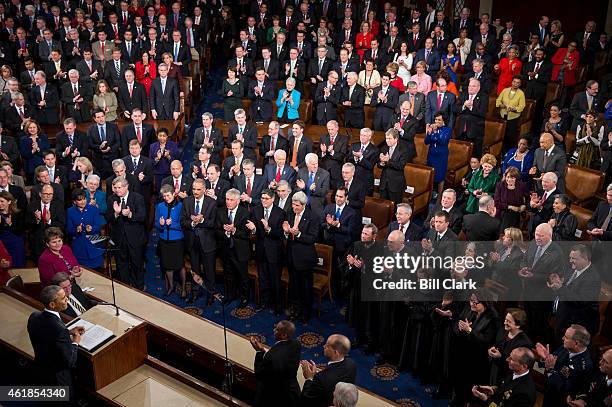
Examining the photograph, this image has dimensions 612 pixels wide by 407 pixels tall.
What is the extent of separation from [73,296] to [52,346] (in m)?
0.98

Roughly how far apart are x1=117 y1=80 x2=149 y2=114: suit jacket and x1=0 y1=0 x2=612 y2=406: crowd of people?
0.02 metres

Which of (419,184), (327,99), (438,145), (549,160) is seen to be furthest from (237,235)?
(549,160)

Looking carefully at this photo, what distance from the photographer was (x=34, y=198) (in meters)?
7.72

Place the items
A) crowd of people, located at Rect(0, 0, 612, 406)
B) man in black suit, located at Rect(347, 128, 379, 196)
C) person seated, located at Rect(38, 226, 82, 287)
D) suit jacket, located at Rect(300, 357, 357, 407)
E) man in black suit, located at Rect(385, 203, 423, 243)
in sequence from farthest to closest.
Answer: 1. man in black suit, located at Rect(347, 128, 379, 196)
2. man in black suit, located at Rect(385, 203, 423, 243)
3. person seated, located at Rect(38, 226, 82, 287)
4. crowd of people, located at Rect(0, 0, 612, 406)
5. suit jacket, located at Rect(300, 357, 357, 407)

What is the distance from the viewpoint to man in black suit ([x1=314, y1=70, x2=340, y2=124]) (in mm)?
10062

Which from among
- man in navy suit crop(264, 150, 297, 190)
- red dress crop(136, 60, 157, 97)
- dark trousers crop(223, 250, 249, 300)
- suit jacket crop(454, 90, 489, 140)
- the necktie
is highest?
red dress crop(136, 60, 157, 97)

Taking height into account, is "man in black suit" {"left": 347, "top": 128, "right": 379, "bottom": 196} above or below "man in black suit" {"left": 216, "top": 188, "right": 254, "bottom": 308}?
above

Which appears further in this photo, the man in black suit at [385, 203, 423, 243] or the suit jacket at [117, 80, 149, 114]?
the suit jacket at [117, 80, 149, 114]

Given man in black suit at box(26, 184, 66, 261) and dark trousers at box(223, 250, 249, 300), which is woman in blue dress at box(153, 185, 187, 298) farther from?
man in black suit at box(26, 184, 66, 261)

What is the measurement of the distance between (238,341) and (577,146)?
18.7 feet

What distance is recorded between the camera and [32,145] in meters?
9.06

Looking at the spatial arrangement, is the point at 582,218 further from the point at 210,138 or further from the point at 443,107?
the point at 210,138

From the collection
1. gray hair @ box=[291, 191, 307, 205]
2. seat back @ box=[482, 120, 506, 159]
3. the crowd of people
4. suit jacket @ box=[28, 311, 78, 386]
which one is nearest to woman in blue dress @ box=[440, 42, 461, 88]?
the crowd of people

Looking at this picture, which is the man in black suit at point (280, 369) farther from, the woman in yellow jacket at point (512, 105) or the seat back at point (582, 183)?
the woman in yellow jacket at point (512, 105)
